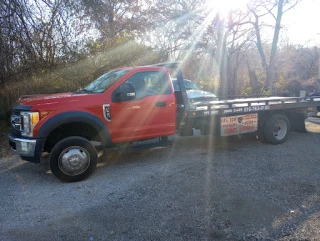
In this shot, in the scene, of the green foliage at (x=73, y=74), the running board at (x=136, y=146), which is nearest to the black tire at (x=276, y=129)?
the running board at (x=136, y=146)

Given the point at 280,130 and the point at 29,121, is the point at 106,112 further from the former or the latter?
the point at 280,130

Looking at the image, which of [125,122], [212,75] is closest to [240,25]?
[212,75]

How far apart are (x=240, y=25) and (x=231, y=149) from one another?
14655mm

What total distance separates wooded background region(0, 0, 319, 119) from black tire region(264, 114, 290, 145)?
298cm

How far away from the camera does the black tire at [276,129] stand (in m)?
7.43

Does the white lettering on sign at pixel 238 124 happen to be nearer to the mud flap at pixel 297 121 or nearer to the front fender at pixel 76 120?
the mud flap at pixel 297 121

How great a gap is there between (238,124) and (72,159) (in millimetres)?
Result: 4088

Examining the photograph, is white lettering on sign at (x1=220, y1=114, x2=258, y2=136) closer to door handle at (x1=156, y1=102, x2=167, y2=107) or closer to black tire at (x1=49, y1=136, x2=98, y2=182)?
door handle at (x1=156, y1=102, x2=167, y2=107)

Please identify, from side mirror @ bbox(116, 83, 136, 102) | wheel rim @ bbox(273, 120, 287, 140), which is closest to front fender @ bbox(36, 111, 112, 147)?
side mirror @ bbox(116, 83, 136, 102)

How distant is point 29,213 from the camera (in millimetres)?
3969

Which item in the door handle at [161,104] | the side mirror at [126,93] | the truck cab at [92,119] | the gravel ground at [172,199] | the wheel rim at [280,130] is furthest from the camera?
the wheel rim at [280,130]

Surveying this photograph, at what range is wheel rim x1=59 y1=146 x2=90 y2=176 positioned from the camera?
5.04 m

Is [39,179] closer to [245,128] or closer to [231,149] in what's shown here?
[231,149]

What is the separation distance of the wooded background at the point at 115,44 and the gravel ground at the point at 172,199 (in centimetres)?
467
